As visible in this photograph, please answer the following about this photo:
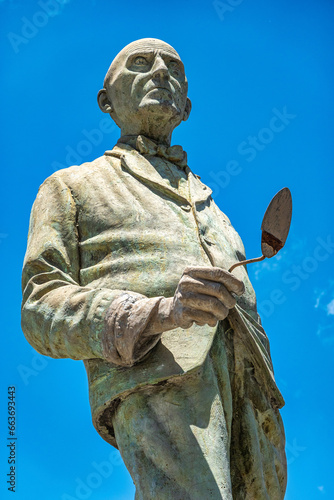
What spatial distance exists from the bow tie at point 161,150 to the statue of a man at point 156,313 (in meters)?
0.01

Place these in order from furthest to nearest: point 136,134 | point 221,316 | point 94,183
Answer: point 136,134 → point 94,183 → point 221,316

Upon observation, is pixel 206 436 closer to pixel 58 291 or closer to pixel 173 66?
pixel 58 291

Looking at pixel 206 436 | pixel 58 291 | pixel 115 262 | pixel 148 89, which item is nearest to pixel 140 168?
pixel 148 89

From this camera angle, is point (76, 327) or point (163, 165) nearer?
point (76, 327)

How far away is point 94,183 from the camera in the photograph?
8.43 meters

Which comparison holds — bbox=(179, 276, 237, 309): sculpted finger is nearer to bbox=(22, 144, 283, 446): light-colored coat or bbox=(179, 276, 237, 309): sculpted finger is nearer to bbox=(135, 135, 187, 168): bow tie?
bbox=(22, 144, 283, 446): light-colored coat

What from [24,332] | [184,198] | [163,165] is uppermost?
[163,165]

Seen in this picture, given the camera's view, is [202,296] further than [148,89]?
No

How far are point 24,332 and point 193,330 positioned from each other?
1363mm

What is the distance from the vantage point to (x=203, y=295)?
6.94m

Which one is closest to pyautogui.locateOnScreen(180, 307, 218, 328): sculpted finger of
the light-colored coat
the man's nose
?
the light-colored coat

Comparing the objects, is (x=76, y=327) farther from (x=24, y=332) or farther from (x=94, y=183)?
(x=94, y=183)

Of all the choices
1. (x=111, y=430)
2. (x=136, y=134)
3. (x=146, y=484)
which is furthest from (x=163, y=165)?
(x=146, y=484)

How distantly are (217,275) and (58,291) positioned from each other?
4.75 ft
